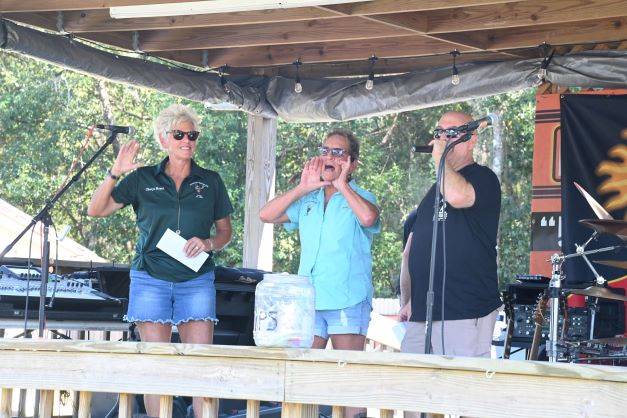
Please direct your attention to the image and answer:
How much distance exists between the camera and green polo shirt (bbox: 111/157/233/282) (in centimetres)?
451

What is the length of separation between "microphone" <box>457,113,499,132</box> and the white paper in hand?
4.59 feet

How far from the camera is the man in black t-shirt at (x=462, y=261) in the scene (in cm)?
397

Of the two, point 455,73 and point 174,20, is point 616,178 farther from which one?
point 174,20

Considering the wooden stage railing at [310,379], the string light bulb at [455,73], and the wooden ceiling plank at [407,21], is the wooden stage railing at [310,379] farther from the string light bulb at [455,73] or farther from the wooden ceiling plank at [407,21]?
the string light bulb at [455,73]

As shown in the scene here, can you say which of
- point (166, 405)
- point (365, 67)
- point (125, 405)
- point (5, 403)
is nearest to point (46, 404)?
point (5, 403)

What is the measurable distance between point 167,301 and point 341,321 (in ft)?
2.64

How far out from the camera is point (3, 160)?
17.8 m

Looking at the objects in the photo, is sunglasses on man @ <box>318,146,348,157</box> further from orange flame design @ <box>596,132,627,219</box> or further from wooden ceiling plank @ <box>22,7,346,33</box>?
orange flame design @ <box>596,132,627,219</box>

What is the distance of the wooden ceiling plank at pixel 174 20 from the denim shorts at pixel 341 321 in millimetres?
2009

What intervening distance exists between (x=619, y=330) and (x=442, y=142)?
2.52 metres

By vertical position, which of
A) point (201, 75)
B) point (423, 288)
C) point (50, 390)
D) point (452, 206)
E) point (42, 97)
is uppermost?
point (42, 97)

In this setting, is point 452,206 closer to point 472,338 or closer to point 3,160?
point 472,338

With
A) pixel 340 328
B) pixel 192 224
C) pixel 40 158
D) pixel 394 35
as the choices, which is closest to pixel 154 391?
pixel 340 328

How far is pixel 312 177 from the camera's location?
4.39 metres
